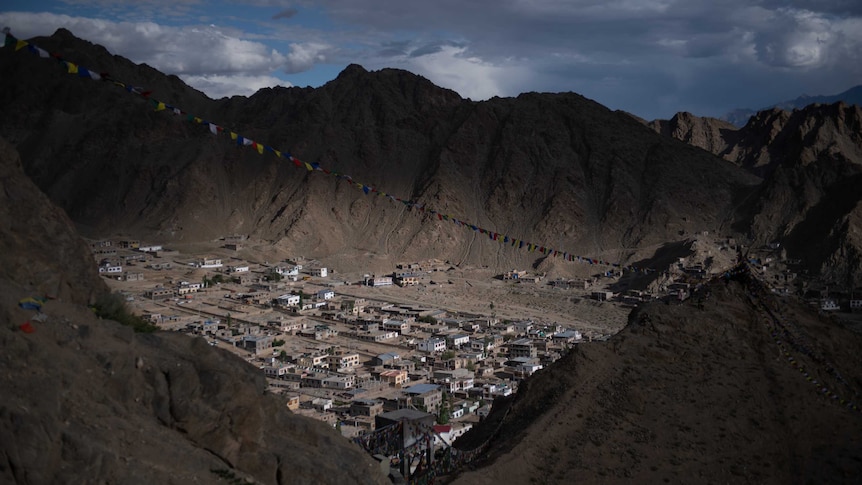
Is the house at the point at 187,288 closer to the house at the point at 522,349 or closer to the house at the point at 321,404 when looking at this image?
the house at the point at 522,349

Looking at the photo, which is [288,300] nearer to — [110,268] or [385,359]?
[110,268]

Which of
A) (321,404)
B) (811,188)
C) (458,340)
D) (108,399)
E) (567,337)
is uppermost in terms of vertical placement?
(811,188)

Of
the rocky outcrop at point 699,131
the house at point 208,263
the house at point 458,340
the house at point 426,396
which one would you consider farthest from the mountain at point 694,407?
the rocky outcrop at point 699,131

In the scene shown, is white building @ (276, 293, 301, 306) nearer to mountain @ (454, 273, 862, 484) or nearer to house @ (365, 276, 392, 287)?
house @ (365, 276, 392, 287)

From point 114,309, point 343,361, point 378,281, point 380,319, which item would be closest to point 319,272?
point 378,281

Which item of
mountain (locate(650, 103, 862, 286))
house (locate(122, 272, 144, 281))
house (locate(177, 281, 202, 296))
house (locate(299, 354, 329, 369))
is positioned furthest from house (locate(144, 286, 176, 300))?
mountain (locate(650, 103, 862, 286))

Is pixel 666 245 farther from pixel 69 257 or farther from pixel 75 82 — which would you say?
pixel 75 82
